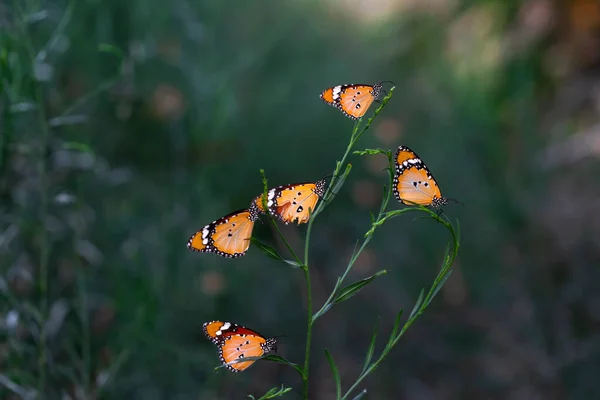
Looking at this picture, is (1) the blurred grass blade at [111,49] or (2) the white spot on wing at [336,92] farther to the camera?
(1) the blurred grass blade at [111,49]

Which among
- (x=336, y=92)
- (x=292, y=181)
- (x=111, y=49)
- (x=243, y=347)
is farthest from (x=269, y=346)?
(x=292, y=181)

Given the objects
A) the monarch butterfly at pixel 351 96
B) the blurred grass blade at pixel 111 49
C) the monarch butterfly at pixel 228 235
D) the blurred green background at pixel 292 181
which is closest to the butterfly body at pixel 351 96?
the monarch butterfly at pixel 351 96

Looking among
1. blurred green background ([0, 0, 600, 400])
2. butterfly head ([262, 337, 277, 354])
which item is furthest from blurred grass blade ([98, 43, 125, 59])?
blurred green background ([0, 0, 600, 400])

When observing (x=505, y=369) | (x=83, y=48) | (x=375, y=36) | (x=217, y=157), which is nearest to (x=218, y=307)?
(x=217, y=157)

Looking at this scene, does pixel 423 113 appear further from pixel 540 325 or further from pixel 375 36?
pixel 540 325

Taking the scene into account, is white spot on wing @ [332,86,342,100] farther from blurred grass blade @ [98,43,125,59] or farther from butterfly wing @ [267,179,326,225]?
blurred grass blade @ [98,43,125,59]

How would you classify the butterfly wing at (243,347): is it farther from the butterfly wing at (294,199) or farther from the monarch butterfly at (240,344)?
the butterfly wing at (294,199)

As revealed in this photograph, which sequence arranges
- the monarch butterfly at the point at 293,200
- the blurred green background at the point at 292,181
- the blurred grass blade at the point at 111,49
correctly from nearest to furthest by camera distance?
the monarch butterfly at the point at 293,200 < the blurred grass blade at the point at 111,49 < the blurred green background at the point at 292,181
